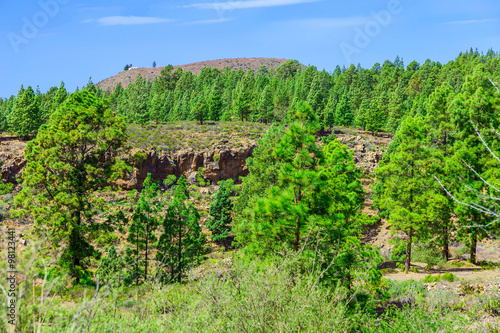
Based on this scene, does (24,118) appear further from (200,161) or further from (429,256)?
(429,256)

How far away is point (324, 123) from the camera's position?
222 ft

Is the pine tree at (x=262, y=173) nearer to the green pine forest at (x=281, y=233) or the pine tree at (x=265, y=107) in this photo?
the green pine forest at (x=281, y=233)

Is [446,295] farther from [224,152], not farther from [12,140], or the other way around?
[12,140]

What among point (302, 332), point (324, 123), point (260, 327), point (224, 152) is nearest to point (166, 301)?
point (260, 327)

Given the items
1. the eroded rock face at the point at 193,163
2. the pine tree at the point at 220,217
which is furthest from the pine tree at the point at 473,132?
the eroded rock face at the point at 193,163

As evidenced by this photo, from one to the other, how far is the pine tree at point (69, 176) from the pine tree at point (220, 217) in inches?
988

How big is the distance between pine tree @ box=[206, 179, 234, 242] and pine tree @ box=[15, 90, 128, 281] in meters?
25.1

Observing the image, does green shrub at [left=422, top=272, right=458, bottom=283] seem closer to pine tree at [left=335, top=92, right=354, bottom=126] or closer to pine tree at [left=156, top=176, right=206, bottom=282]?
pine tree at [left=156, top=176, right=206, bottom=282]

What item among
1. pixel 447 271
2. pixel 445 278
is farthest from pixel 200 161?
pixel 445 278

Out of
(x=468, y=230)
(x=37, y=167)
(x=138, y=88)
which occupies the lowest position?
(x=468, y=230)

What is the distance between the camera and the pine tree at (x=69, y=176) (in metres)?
15.9

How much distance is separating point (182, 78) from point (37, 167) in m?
99.7

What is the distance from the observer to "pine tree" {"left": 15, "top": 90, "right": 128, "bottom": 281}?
15.9 meters

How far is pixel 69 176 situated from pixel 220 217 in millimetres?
28357
